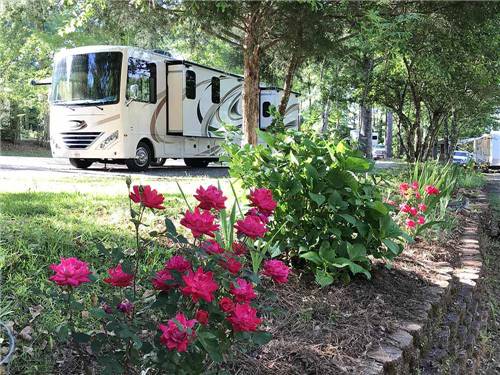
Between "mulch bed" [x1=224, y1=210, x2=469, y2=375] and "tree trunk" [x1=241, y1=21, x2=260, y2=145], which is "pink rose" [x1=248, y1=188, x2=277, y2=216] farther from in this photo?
"tree trunk" [x1=241, y1=21, x2=260, y2=145]

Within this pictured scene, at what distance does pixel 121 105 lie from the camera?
458 inches

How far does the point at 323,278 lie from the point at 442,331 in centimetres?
111

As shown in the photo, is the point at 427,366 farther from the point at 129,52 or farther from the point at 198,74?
the point at 198,74

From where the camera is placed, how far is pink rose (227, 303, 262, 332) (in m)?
1.51

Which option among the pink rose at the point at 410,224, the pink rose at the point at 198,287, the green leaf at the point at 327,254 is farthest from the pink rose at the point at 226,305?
the pink rose at the point at 410,224

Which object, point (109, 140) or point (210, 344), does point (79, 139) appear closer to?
point (109, 140)

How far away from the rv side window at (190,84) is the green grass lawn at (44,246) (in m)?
9.26

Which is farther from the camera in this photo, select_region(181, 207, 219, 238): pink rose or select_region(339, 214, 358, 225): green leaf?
select_region(339, 214, 358, 225): green leaf

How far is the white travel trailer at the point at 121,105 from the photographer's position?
38.0ft

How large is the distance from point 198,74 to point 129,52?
262 centimetres

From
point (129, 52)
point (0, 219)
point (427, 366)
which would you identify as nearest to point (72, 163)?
point (129, 52)

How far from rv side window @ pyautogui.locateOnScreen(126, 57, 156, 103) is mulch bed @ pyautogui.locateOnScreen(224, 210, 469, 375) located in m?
9.41

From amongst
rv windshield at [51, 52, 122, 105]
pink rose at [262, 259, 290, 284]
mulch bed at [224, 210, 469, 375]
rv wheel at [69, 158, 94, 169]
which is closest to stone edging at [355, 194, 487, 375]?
mulch bed at [224, 210, 469, 375]

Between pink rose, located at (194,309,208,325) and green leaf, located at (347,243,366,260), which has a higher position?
pink rose, located at (194,309,208,325)
